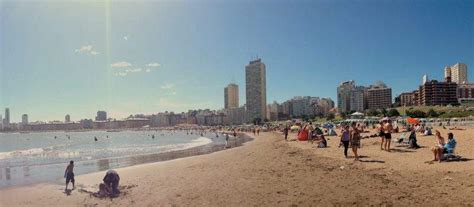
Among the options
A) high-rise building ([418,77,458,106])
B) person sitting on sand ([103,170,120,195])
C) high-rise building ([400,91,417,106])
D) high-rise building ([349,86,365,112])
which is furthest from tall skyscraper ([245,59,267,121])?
person sitting on sand ([103,170,120,195])

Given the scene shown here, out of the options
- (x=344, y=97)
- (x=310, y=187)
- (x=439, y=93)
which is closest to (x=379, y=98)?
(x=344, y=97)

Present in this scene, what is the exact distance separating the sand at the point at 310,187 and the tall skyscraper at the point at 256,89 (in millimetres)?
174730

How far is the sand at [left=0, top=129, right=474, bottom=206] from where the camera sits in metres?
8.32

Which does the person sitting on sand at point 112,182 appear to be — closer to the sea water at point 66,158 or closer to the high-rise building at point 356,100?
the sea water at point 66,158

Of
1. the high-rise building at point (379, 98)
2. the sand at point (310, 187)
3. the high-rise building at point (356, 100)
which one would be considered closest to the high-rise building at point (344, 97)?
the high-rise building at point (356, 100)

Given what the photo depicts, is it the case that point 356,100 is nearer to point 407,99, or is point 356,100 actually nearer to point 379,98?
point 379,98

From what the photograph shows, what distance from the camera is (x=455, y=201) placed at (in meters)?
7.48

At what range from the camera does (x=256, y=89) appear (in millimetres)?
191000

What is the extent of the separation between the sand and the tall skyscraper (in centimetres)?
17473

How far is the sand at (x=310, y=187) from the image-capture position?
832 centimetres

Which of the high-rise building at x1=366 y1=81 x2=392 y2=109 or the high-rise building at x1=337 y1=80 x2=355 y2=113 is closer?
the high-rise building at x1=366 y1=81 x2=392 y2=109

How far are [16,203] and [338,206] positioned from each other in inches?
420

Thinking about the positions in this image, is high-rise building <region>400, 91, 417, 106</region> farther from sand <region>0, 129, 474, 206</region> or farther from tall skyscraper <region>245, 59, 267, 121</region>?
sand <region>0, 129, 474, 206</region>

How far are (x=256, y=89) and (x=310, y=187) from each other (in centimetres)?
18161
